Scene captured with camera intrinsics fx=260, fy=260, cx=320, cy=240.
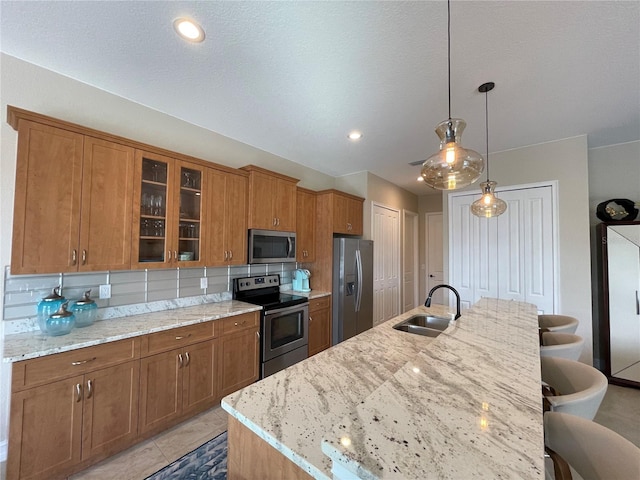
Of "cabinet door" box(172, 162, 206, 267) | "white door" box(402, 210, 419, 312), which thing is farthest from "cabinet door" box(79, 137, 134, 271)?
"white door" box(402, 210, 419, 312)

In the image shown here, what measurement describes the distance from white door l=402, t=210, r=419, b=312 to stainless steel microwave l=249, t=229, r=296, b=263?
9.74ft

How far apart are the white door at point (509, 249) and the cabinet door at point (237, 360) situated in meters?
2.93

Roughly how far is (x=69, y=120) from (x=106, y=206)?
78 centimetres

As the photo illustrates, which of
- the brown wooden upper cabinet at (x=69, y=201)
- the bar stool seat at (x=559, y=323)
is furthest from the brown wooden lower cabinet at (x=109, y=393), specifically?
the bar stool seat at (x=559, y=323)

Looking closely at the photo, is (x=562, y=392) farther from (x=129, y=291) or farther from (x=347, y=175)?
(x=347, y=175)

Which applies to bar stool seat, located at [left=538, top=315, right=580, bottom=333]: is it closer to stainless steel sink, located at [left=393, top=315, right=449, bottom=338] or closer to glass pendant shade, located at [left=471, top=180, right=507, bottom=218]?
stainless steel sink, located at [left=393, top=315, right=449, bottom=338]

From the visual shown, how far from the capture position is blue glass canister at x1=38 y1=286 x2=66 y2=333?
1.76 m

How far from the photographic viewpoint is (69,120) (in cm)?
205

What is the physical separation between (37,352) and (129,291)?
81cm

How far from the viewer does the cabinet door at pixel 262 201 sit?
292 centimetres

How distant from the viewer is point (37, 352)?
152 cm

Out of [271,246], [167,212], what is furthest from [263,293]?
[167,212]

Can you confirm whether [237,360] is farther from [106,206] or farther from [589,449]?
[589,449]

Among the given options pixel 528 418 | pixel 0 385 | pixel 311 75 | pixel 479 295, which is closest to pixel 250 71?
pixel 311 75
